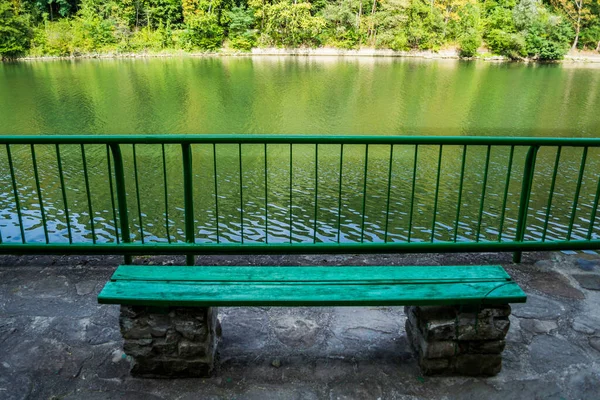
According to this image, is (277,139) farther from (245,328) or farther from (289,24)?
(289,24)

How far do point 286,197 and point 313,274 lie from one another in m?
6.29

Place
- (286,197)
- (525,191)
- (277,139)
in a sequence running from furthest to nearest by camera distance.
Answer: (286,197)
(525,191)
(277,139)

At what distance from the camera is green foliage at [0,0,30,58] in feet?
140

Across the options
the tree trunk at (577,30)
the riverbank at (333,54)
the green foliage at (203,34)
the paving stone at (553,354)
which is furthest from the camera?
the green foliage at (203,34)

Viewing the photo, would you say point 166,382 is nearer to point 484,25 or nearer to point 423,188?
point 423,188

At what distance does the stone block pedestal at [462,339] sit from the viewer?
281cm

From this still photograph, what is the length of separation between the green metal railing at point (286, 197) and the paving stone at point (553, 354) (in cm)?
104

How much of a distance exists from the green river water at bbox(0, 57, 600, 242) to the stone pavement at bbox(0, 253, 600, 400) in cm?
70

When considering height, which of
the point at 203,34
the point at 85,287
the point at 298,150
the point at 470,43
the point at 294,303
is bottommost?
the point at 298,150

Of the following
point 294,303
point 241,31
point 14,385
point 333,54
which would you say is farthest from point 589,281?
point 241,31

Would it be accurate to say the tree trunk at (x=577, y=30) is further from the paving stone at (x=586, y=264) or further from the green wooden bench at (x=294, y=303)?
the green wooden bench at (x=294, y=303)

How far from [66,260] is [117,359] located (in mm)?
1691

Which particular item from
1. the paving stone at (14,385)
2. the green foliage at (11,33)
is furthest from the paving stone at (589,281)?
the green foliage at (11,33)

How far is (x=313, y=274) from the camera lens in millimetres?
3027
